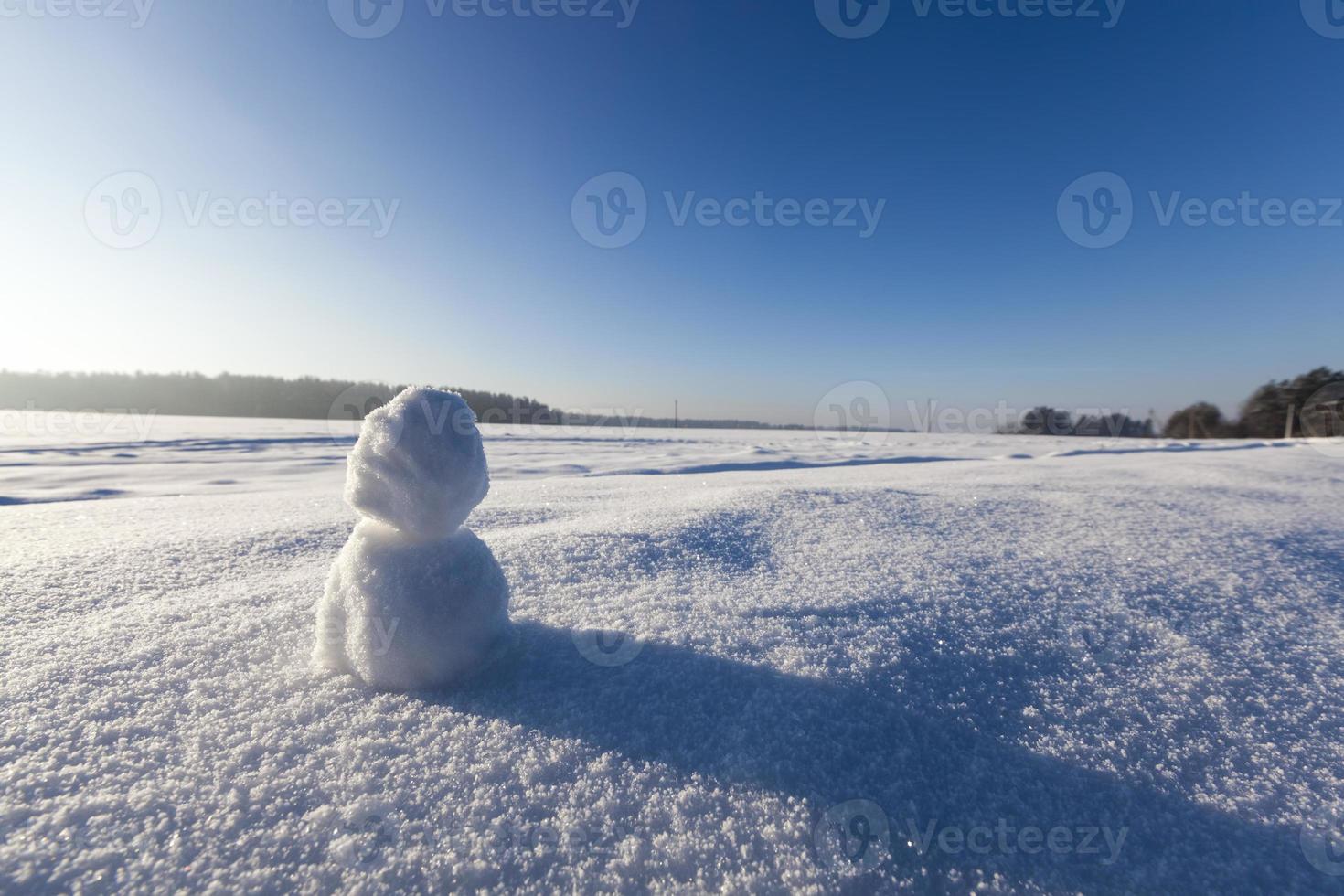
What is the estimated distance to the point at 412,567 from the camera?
4.61ft

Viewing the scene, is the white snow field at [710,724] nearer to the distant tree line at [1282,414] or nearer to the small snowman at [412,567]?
the small snowman at [412,567]

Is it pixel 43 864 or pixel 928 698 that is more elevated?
pixel 928 698

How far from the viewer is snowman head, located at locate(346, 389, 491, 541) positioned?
55.5 inches

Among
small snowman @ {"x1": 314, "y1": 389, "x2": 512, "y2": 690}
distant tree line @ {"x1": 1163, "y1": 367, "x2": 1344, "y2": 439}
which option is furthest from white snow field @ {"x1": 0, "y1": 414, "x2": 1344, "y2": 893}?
distant tree line @ {"x1": 1163, "y1": 367, "x2": 1344, "y2": 439}

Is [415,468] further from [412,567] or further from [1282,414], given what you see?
[1282,414]

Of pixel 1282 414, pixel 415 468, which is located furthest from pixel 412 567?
pixel 1282 414

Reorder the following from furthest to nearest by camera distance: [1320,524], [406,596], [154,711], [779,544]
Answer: [1320,524] → [779,544] → [406,596] → [154,711]

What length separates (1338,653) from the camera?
1.56 meters

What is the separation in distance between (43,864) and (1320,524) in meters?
4.62

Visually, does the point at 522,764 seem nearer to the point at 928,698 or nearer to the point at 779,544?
the point at 928,698

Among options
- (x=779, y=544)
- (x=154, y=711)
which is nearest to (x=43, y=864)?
(x=154, y=711)

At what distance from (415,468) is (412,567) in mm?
262

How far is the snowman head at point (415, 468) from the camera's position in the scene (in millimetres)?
1410

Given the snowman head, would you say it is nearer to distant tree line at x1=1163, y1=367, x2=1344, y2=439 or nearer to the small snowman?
the small snowman
